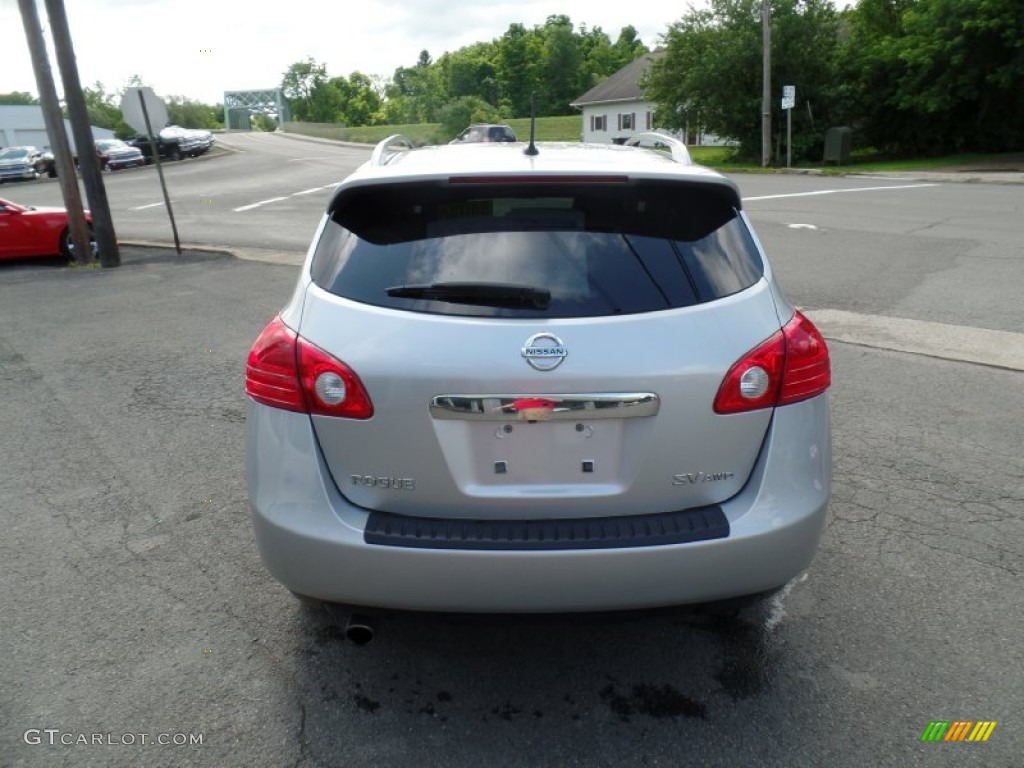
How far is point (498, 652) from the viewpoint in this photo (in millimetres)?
3047

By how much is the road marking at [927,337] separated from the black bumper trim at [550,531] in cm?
488

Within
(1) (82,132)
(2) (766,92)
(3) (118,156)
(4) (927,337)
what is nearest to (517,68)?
(3) (118,156)

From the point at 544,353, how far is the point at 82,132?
13115mm

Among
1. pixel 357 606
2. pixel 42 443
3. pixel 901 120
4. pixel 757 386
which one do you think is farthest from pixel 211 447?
pixel 901 120

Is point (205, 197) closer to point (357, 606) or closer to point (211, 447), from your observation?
point (211, 447)

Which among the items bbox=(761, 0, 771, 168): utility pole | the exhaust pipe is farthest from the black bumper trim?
bbox=(761, 0, 771, 168): utility pole

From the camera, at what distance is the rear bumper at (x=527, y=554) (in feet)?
7.83

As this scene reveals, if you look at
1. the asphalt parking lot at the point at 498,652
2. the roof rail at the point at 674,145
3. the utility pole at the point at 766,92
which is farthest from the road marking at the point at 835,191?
the asphalt parking lot at the point at 498,652

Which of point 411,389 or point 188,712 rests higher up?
point 411,389

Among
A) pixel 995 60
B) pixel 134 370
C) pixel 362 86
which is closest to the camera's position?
pixel 134 370

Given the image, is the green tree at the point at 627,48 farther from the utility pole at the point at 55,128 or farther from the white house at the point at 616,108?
the utility pole at the point at 55,128

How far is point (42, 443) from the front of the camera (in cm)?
533

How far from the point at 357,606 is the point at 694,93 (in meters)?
37.4

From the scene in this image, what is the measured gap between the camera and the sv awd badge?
2.36 meters
